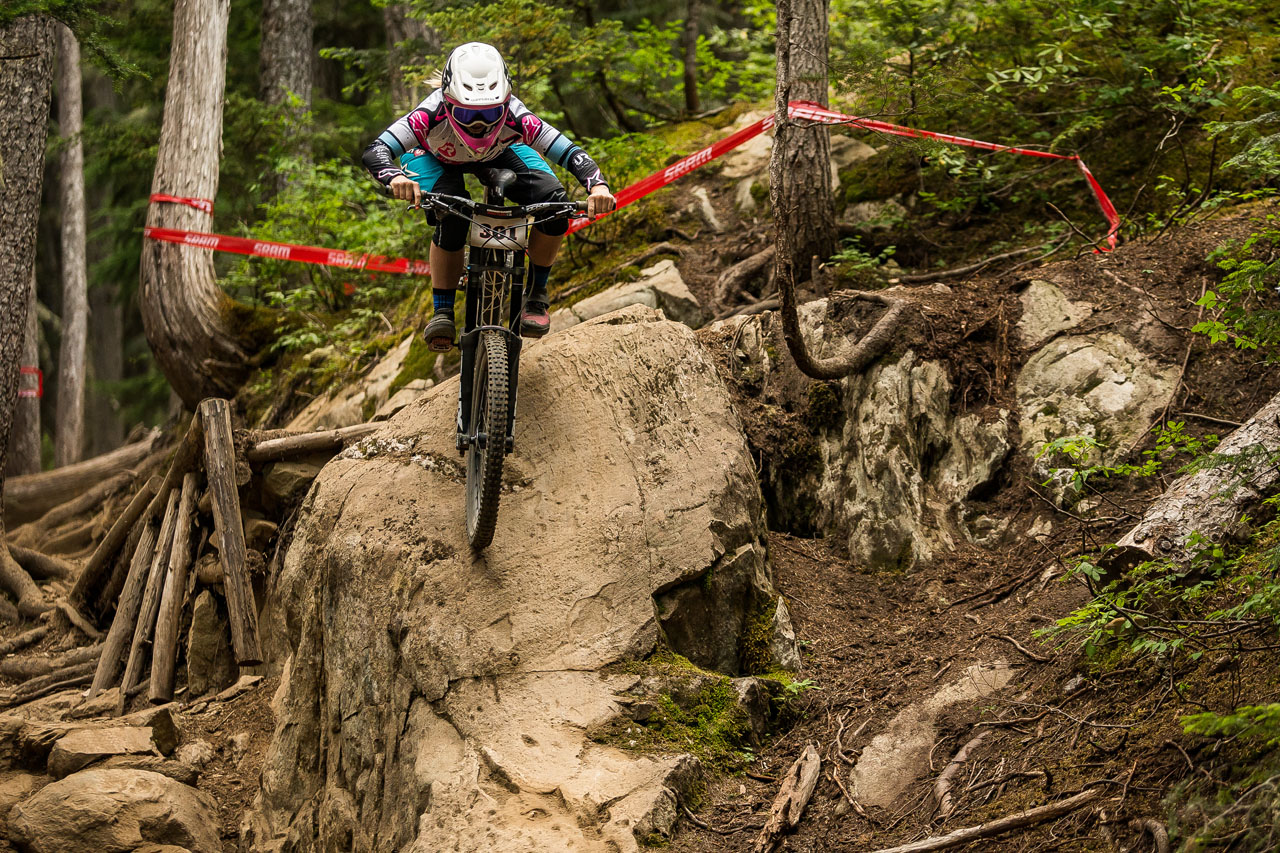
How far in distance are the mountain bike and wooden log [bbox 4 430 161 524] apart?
804 centimetres

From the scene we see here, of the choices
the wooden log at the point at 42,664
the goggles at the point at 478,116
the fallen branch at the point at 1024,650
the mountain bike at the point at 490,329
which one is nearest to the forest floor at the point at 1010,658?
the fallen branch at the point at 1024,650

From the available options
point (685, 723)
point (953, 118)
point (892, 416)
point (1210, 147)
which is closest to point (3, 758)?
point (685, 723)

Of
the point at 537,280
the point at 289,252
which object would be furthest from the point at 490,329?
the point at 289,252

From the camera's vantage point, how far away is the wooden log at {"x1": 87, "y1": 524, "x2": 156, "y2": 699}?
A: 814 cm

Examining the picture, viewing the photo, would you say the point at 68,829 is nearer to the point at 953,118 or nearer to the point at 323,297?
the point at 323,297

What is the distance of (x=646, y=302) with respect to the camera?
8.71m

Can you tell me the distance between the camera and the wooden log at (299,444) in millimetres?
8242

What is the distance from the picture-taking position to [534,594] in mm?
5375

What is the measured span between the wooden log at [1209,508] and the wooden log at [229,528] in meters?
6.38

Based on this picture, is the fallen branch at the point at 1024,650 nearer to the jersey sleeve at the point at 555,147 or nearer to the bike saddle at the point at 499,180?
the jersey sleeve at the point at 555,147

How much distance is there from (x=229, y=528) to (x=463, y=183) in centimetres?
402

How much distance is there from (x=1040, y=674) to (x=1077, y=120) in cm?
569

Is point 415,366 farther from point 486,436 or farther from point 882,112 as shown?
point 882,112

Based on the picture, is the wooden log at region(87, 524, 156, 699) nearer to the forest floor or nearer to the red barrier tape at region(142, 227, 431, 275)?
the red barrier tape at region(142, 227, 431, 275)
